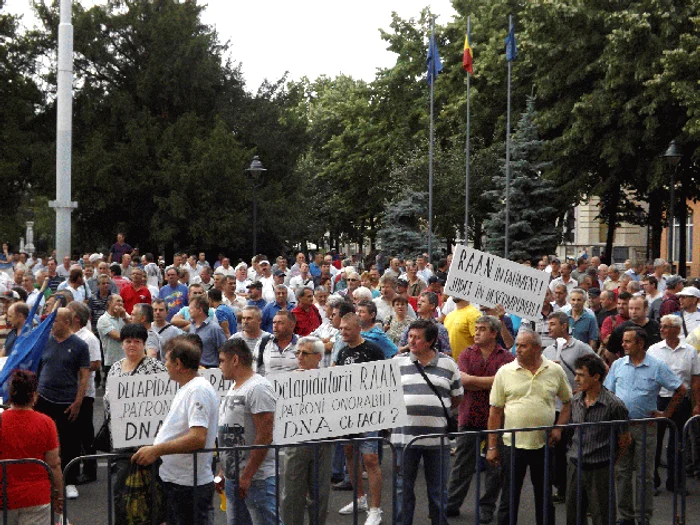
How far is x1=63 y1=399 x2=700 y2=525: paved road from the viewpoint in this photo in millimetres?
8688

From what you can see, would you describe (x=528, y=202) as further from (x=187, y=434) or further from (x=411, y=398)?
(x=187, y=434)

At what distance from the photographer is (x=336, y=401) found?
6.57 metres

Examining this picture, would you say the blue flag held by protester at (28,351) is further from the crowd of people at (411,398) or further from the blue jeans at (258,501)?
the blue jeans at (258,501)

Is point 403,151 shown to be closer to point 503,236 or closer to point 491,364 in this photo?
point 503,236

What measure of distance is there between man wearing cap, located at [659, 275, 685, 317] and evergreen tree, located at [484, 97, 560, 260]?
22.7 m

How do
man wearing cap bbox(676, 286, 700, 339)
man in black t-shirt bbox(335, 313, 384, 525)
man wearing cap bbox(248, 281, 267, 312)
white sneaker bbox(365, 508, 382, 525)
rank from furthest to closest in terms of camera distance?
→ 1. man wearing cap bbox(248, 281, 267, 312)
2. man wearing cap bbox(676, 286, 700, 339)
3. man in black t-shirt bbox(335, 313, 384, 525)
4. white sneaker bbox(365, 508, 382, 525)

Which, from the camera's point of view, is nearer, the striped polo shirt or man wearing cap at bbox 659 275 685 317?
Answer: the striped polo shirt

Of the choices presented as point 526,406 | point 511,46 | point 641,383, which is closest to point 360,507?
point 526,406

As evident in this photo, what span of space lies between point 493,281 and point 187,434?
4.84 m

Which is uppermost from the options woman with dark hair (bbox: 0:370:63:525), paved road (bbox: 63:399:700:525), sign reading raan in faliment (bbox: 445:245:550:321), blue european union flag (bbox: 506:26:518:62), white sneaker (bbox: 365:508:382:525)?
blue european union flag (bbox: 506:26:518:62)

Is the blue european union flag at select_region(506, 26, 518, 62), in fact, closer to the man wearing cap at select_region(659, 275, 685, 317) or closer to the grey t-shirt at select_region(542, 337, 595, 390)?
the man wearing cap at select_region(659, 275, 685, 317)

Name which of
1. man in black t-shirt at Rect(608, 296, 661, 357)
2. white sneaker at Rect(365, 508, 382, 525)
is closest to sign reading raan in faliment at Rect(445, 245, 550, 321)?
man in black t-shirt at Rect(608, 296, 661, 357)

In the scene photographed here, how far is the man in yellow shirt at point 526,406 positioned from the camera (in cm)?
765

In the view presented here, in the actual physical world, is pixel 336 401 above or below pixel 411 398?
above
